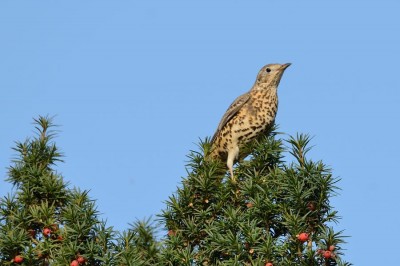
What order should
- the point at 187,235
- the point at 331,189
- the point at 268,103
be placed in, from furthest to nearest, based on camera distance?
the point at 268,103 < the point at 187,235 < the point at 331,189

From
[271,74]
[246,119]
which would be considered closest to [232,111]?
[246,119]

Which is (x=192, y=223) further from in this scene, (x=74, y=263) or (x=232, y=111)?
(x=232, y=111)

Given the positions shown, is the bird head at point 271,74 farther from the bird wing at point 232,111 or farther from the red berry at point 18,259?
the red berry at point 18,259

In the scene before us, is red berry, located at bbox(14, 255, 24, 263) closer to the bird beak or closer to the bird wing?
the bird wing

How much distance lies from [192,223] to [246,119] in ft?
14.1

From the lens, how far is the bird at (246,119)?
10703 millimetres

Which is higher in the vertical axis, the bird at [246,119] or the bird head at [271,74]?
the bird head at [271,74]

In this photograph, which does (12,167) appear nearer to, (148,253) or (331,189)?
(148,253)

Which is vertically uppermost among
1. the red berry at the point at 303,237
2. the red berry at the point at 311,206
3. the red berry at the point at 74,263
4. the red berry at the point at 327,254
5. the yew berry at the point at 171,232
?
the yew berry at the point at 171,232

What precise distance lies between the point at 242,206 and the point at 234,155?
11.8 feet

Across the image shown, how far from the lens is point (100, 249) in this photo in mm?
6078

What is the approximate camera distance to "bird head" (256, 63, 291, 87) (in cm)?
1204

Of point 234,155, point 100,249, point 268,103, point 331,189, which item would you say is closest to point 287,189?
point 331,189

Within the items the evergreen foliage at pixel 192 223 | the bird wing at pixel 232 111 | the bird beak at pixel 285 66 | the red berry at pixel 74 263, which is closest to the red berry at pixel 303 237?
the evergreen foliage at pixel 192 223
